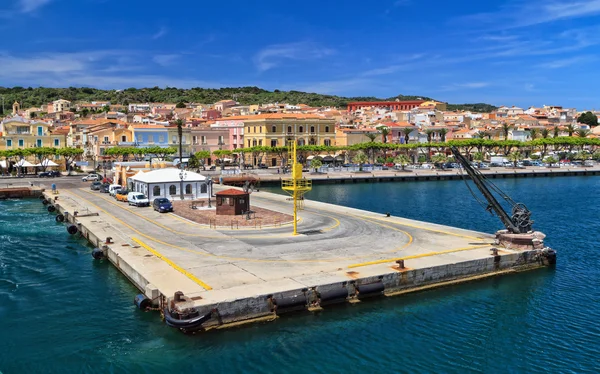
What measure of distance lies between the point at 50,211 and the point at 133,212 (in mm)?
13703

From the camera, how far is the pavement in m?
25.1

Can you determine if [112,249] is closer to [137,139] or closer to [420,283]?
[420,283]

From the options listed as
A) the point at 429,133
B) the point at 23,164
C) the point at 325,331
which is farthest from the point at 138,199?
the point at 429,133

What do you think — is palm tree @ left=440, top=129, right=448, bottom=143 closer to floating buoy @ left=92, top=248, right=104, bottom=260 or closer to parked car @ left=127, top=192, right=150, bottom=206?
parked car @ left=127, top=192, right=150, bottom=206

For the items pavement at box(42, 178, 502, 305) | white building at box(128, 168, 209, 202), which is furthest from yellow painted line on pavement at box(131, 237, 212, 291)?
white building at box(128, 168, 209, 202)

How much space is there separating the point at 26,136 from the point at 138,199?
6074 centimetres

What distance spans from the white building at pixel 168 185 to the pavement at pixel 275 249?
762 cm

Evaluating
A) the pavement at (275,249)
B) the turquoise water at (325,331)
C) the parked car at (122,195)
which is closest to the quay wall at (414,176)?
the parked car at (122,195)

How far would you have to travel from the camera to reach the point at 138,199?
52.0 meters

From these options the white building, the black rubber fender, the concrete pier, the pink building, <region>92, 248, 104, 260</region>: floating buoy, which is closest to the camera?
the concrete pier

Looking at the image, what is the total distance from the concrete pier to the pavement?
53 mm

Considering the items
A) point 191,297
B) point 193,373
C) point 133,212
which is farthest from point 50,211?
point 193,373

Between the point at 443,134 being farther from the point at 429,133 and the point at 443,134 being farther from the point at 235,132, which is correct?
the point at 235,132

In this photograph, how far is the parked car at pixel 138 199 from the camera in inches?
2031
